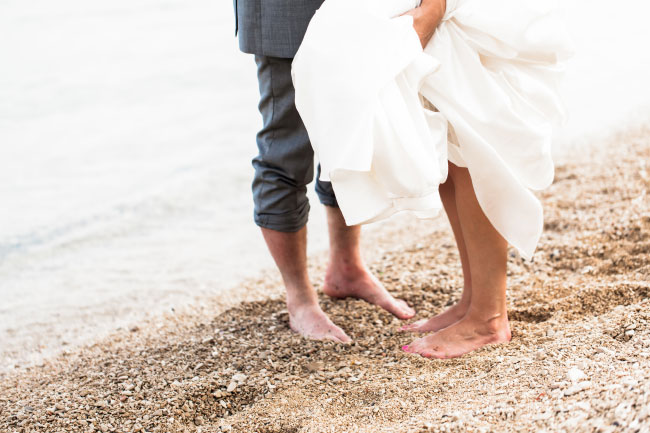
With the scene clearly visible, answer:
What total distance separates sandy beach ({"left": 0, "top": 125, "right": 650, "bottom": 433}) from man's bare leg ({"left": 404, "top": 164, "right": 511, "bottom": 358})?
0.07 meters

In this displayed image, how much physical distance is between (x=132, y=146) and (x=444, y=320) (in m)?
5.36

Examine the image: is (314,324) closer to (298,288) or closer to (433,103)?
(298,288)

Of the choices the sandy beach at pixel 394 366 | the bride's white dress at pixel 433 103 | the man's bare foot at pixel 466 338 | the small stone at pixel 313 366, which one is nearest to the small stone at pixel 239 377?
the sandy beach at pixel 394 366

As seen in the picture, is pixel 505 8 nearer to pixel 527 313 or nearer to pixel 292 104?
pixel 292 104

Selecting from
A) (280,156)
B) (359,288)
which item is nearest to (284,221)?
(280,156)

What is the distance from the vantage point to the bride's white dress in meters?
1.77

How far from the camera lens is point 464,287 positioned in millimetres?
2389

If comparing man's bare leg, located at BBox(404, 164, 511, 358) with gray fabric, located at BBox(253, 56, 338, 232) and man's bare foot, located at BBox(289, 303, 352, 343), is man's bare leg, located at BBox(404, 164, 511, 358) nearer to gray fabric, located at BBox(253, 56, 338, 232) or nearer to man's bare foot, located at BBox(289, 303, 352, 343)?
man's bare foot, located at BBox(289, 303, 352, 343)

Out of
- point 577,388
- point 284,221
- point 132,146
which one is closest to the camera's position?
point 577,388

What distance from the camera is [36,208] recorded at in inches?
217

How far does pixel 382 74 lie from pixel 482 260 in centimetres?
72

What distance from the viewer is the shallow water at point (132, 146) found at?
4023 mm

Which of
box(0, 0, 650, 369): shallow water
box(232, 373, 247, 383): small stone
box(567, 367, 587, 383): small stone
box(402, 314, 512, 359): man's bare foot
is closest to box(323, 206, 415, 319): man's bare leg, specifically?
box(402, 314, 512, 359): man's bare foot

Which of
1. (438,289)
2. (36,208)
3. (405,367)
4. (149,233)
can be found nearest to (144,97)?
(36,208)
